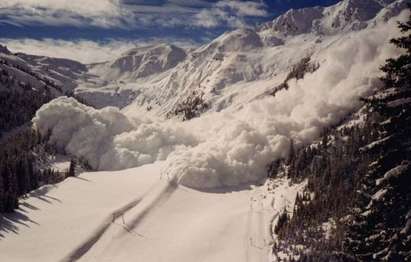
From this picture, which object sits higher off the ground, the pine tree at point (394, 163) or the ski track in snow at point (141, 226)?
the pine tree at point (394, 163)

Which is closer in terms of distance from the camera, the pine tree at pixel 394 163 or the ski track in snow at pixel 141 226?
the pine tree at pixel 394 163

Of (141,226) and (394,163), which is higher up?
(394,163)

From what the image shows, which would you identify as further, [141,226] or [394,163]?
[141,226]

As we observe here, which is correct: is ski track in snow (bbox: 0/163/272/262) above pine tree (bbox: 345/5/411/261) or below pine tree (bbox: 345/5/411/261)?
below

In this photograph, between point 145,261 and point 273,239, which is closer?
point 145,261

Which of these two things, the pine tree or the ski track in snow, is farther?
the ski track in snow

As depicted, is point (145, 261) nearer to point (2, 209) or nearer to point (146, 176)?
point (2, 209)

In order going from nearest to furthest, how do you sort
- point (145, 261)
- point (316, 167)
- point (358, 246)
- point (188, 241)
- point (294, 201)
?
1. point (358, 246)
2. point (145, 261)
3. point (188, 241)
4. point (294, 201)
5. point (316, 167)

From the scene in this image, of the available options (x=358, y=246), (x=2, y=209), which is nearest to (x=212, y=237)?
(x=2, y=209)
